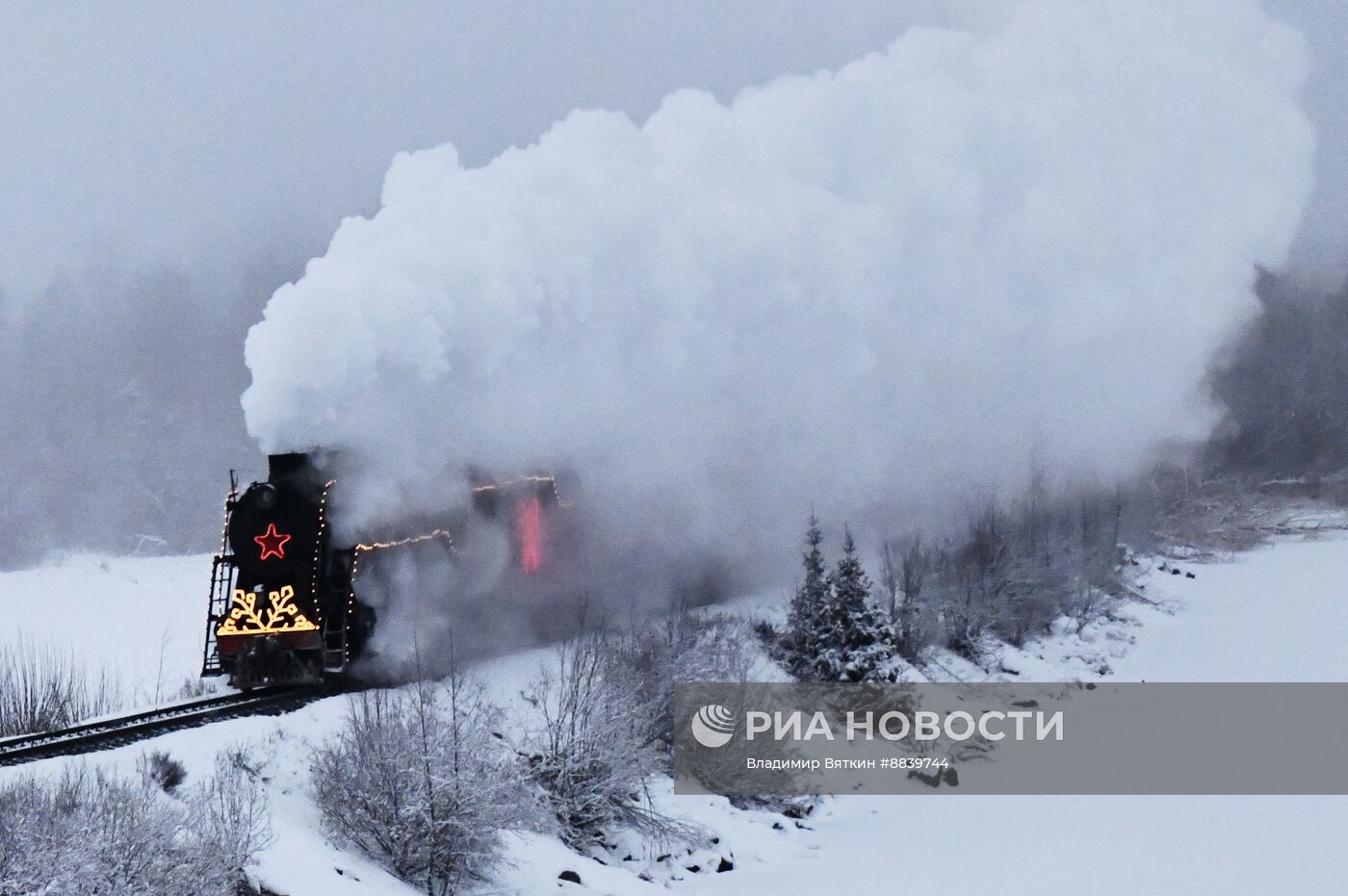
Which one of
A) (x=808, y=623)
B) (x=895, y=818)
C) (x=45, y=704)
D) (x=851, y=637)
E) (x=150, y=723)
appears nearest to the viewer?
(x=150, y=723)

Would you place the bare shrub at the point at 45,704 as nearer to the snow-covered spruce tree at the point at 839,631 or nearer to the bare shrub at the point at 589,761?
the bare shrub at the point at 589,761

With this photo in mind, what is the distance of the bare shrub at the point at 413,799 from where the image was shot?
14195mm

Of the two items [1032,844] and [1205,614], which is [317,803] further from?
[1205,614]

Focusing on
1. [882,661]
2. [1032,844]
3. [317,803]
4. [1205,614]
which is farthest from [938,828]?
[1205,614]

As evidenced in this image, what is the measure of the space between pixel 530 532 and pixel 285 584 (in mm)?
5173

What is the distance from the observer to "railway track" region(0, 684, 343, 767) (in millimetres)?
13734

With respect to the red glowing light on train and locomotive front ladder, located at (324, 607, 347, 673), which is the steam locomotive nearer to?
locomotive front ladder, located at (324, 607, 347, 673)

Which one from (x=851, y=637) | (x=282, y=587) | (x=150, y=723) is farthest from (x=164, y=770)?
(x=851, y=637)

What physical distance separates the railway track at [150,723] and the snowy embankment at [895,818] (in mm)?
528

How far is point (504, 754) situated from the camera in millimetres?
17344

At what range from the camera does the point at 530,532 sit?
21922mm

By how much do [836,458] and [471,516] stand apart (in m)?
16.0

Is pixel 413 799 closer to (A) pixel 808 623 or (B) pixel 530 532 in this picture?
(B) pixel 530 532

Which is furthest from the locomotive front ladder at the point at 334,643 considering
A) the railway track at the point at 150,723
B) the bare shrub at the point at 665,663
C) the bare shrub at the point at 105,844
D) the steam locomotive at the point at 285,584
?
the bare shrub at the point at 105,844
